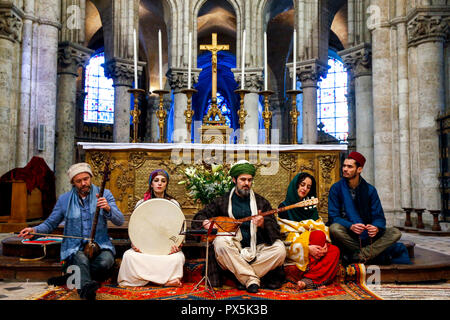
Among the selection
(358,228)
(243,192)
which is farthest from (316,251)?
(243,192)

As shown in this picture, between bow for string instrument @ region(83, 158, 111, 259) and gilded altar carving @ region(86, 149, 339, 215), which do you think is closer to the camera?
bow for string instrument @ region(83, 158, 111, 259)

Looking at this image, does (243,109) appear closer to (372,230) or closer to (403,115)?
(372,230)

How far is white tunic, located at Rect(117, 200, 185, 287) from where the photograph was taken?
4109mm

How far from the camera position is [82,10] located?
13.9 meters

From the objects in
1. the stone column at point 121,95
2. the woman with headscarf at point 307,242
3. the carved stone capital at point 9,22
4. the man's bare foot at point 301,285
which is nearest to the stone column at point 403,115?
the woman with headscarf at point 307,242

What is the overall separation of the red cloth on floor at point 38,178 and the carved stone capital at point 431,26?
912 cm

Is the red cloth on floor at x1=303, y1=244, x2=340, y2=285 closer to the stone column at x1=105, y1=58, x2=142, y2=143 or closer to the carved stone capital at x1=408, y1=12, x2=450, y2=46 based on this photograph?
the carved stone capital at x1=408, y1=12, x2=450, y2=46

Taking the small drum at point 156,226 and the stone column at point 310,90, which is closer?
the small drum at point 156,226

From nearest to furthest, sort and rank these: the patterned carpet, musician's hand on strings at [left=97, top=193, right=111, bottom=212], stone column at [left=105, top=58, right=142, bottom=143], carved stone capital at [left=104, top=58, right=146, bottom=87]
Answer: the patterned carpet
musician's hand on strings at [left=97, top=193, right=111, bottom=212]
stone column at [left=105, top=58, right=142, bottom=143]
carved stone capital at [left=104, top=58, right=146, bottom=87]

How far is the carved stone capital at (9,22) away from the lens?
9867 millimetres

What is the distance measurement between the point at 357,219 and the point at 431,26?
24.3 feet

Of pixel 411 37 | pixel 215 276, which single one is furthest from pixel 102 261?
pixel 411 37

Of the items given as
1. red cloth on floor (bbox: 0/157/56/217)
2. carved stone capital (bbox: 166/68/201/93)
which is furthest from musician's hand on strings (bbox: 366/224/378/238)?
carved stone capital (bbox: 166/68/201/93)

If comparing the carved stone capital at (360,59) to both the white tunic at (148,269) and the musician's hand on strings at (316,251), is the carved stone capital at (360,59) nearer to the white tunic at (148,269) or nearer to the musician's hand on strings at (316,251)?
the musician's hand on strings at (316,251)
